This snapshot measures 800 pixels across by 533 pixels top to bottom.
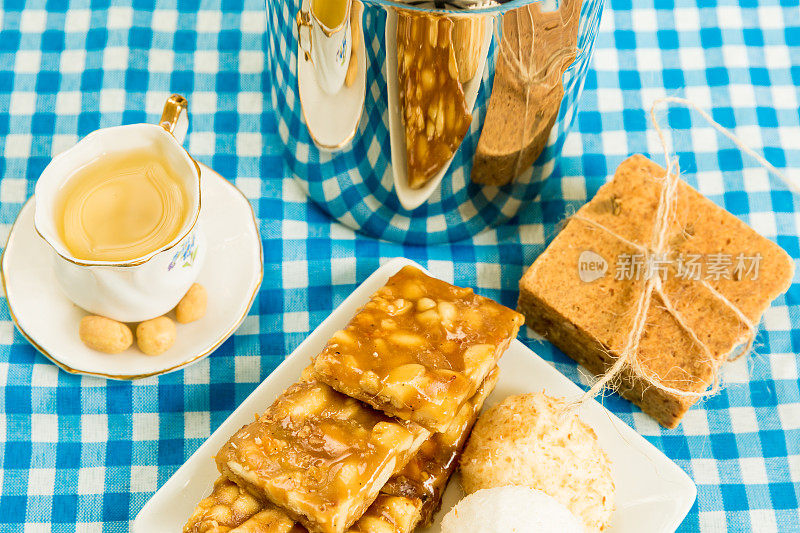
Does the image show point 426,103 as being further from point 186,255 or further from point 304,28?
point 186,255

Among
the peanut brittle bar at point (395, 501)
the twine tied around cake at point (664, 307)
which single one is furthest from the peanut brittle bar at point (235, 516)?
the twine tied around cake at point (664, 307)

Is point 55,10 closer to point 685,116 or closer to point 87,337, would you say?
point 87,337

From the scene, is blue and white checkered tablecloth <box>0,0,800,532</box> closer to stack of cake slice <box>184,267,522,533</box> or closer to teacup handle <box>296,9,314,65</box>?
stack of cake slice <box>184,267,522,533</box>

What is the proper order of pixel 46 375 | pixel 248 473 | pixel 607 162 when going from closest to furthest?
pixel 248 473, pixel 46 375, pixel 607 162

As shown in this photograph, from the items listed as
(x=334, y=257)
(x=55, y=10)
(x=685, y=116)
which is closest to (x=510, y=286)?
(x=334, y=257)

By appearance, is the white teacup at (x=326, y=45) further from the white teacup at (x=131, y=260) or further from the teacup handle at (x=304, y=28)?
the white teacup at (x=131, y=260)

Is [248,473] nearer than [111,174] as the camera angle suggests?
Yes
